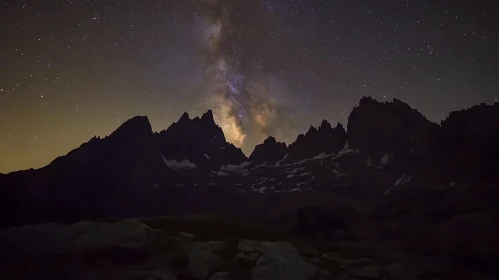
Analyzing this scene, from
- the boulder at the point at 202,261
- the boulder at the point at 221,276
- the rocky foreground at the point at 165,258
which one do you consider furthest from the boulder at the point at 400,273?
the boulder at the point at 202,261

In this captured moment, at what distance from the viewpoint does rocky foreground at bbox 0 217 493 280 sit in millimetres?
52094

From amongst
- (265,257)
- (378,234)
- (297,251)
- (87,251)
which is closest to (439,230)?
(378,234)

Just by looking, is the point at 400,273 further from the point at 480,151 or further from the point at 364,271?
the point at 480,151

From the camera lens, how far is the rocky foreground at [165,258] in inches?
2051

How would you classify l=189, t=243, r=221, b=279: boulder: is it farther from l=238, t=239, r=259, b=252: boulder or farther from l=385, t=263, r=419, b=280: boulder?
l=385, t=263, r=419, b=280: boulder

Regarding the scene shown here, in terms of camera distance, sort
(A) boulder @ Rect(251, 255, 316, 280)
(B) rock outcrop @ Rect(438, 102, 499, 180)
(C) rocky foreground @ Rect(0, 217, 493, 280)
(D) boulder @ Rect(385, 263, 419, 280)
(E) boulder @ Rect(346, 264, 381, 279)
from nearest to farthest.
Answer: (C) rocky foreground @ Rect(0, 217, 493, 280)
(A) boulder @ Rect(251, 255, 316, 280)
(E) boulder @ Rect(346, 264, 381, 279)
(D) boulder @ Rect(385, 263, 419, 280)
(B) rock outcrop @ Rect(438, 102, 499, 180)

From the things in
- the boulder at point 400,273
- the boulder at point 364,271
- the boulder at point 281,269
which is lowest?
the boulder at point 400,273

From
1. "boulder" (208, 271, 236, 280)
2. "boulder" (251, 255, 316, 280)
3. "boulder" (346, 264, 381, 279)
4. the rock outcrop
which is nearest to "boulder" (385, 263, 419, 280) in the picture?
"boulder" (346, 264, 381, 279)

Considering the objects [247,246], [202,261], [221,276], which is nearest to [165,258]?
[202,261]

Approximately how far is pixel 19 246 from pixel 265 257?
42.0 m

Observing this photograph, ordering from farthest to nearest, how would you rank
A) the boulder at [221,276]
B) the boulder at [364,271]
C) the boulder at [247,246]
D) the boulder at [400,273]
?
the boulder at [247,246] → the boulder at [400,273] → the boulder at [364,271] → the boulder at [221,276]

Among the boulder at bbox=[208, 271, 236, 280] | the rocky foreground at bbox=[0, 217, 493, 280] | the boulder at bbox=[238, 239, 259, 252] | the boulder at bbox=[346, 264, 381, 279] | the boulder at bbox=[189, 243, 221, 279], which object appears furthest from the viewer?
the boulder at bbox=[238, 239, 259, 252]

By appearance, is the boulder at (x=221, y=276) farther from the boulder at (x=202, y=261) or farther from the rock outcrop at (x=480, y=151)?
the rock outcrop at (x=480, y=151)

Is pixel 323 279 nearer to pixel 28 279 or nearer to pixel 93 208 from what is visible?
pixel 28 279
